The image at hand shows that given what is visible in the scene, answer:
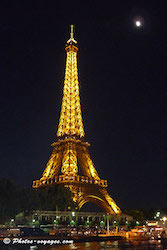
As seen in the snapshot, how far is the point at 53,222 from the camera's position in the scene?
6062cm

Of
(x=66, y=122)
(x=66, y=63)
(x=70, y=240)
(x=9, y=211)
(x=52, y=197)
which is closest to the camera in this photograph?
(x=70, y=240)

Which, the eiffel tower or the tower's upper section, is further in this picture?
the tower's upper section

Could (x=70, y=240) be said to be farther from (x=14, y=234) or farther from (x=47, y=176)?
(x=47, y=176)

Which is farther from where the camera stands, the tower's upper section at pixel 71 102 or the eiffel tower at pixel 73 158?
the tower's upper section at pixel 71 102

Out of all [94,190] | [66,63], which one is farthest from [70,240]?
[66,63]

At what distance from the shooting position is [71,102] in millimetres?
84125

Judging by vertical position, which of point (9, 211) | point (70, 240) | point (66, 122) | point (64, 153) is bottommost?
point (70, 240)

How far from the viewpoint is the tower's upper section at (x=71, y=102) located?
80.5 m

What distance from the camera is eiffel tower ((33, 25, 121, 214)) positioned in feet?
233

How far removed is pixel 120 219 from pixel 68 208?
18417 millimetres

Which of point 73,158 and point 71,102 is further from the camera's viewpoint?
point 71,102

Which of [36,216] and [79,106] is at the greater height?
[79,106]

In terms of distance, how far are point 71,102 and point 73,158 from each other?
707 inches

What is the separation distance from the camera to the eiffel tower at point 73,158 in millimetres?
71062
